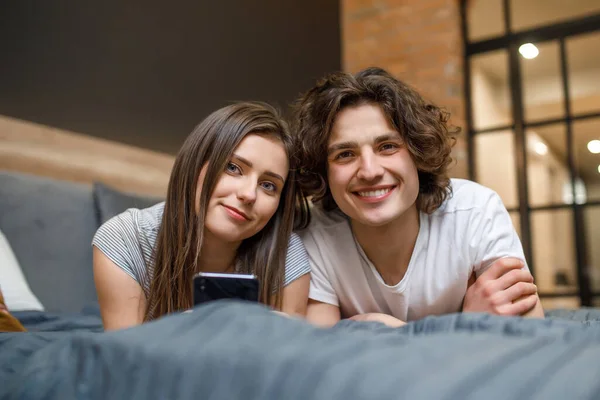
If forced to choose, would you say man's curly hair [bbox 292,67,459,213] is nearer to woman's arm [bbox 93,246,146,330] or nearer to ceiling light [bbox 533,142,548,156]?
woman's arm [bbox 93,246,146,330]

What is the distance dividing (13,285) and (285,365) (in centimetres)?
156

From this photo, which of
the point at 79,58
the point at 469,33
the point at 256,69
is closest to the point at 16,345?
the point at 79,58

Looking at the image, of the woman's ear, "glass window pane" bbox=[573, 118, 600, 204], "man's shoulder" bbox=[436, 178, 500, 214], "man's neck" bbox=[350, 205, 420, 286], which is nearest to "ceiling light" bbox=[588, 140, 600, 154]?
"glass window pane" bbox=[573, 118, 600, 204]

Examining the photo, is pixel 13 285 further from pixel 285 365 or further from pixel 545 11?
pixel 545 11

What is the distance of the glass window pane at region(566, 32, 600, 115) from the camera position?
3.70m

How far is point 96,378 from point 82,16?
85.3 inches

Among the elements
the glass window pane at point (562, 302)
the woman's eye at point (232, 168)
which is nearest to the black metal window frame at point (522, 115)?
the glass window pane at point (562, 302)

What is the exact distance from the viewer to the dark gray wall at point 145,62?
228 cm

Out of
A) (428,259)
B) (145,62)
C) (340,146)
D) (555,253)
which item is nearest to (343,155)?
(340,146)

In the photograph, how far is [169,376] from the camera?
584 mm

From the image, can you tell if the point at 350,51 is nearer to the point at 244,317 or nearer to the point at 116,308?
the point at 116,308

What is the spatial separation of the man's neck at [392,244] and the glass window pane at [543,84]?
267 centimetres

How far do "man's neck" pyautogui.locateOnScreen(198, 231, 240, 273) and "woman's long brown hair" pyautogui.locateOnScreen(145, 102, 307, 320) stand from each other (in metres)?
0.04

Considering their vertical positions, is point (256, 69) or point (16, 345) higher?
point (256, 69)
